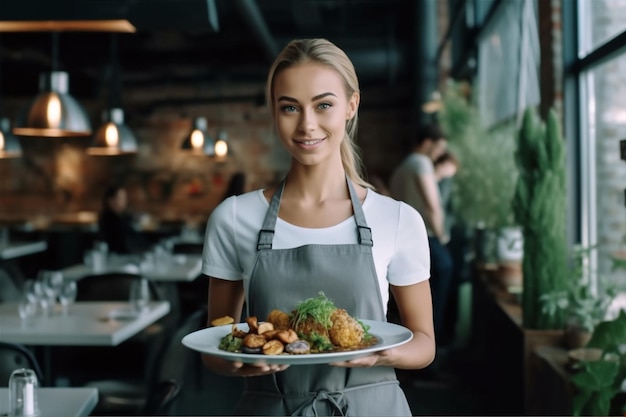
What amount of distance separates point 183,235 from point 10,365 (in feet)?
22.6

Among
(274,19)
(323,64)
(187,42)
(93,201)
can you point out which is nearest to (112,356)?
(323,64)

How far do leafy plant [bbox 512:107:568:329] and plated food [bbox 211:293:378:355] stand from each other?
8.15ft

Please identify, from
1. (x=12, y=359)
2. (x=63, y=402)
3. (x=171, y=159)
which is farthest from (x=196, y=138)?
(x=63, y=402)

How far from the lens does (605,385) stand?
249 centimetres

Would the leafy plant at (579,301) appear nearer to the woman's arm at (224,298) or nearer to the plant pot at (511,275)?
the plant pot at (511,275)

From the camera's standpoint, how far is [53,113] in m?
4.37

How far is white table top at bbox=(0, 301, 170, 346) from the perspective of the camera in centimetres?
341

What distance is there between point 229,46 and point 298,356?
9.06 meters

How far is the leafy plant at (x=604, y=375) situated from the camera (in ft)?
8.14

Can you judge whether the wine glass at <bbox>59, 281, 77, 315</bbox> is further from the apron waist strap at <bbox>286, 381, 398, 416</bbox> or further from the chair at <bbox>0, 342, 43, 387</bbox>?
the apron waist strap at <bbox>286, 381, 398, 416</bbox>

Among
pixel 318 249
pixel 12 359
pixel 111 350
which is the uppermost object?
pixel 318 249

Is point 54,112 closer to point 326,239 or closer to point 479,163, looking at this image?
point 326,239

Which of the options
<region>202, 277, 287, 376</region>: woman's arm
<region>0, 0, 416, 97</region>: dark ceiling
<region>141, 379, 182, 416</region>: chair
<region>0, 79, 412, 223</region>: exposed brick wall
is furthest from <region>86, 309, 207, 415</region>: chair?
<region>0, 79, 412, 223</region>: exposed brick wall

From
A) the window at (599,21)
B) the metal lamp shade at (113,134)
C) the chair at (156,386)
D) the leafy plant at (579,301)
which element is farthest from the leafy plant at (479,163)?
the metal lamp shade at (113,134)
